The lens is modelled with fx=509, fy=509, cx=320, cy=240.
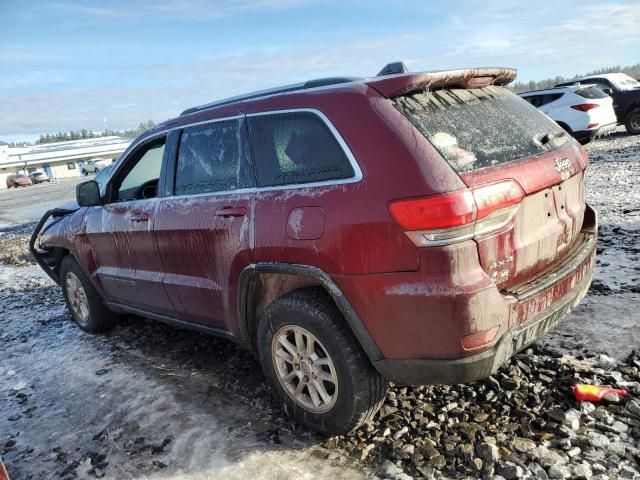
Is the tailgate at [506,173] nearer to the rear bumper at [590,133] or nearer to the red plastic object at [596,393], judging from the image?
the red plastic object at [596,393]

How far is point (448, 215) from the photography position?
2266mm

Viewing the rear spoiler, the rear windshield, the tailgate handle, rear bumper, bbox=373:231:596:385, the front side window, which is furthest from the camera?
the front side window

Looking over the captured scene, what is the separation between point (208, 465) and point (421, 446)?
3.78 feet

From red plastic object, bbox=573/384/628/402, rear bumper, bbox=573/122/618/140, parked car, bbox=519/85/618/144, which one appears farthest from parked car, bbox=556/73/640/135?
red plastic object, bbox=573/384/628/402

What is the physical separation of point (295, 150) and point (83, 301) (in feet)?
11.1

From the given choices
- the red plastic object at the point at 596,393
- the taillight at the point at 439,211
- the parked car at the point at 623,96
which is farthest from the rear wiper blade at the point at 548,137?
the parked car at the point at 623,96

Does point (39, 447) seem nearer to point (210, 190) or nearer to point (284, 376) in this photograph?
point (284, 376)

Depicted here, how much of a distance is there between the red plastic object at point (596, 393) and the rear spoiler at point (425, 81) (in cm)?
185

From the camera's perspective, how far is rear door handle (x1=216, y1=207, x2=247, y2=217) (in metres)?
3.05

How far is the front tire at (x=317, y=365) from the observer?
2648 mm

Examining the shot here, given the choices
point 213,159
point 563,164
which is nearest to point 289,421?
point 213,159

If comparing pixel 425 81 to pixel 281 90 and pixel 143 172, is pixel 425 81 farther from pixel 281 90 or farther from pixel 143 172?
pixel 143 172

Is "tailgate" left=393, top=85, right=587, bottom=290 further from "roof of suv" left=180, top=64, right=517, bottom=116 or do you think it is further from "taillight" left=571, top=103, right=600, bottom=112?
"taillight" left=571, top=103, right=600, bottom=112

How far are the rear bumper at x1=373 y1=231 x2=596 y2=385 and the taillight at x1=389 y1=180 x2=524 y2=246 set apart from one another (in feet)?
1.68
